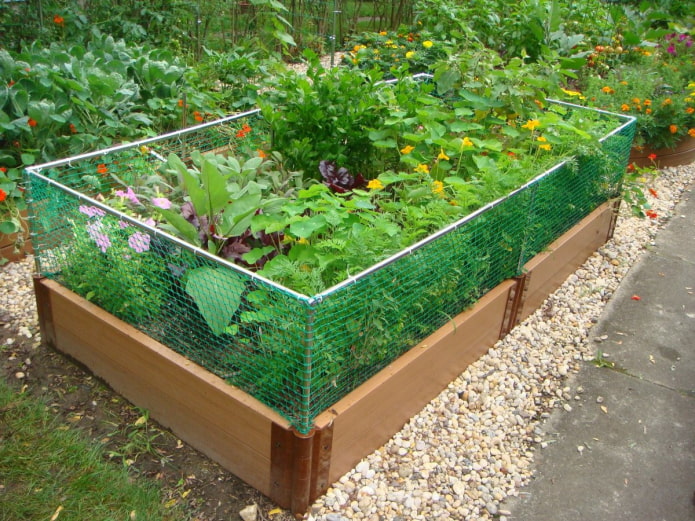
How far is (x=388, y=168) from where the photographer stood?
3725 mm

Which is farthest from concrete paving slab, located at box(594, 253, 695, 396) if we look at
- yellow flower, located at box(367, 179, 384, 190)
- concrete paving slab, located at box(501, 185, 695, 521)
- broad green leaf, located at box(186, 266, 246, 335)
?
broad green leaf, located at box(186, 266, 246, 335)

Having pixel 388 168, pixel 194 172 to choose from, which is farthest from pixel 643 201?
pixel 194 172

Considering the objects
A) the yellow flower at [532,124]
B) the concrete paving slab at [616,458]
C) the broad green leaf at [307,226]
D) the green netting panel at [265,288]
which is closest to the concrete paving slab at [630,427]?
the concrete paving slab at [616,458]

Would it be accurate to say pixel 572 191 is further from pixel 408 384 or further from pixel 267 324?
pixel 267 324

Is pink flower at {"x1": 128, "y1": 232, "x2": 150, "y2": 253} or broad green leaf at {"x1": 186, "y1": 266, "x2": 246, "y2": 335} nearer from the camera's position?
broad green leaf at {"x1": 186, "y1": 266, "x2": 246, "y2": 335}

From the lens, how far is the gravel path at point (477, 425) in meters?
2.41

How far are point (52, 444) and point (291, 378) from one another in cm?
96

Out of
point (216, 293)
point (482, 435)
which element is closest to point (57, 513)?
point (216, 293)

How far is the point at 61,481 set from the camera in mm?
2379

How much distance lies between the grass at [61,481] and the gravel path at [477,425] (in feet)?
1.85

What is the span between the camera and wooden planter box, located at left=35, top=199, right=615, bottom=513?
2268 mm

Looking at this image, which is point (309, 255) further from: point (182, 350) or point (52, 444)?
point (52, 444)

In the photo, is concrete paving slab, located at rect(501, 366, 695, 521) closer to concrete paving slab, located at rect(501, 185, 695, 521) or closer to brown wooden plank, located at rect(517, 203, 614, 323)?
concrete paving slab, located at rect(501, 185, 695, 521)

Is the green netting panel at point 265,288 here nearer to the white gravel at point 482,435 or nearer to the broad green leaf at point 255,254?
the broad green leaf at point 255,254
